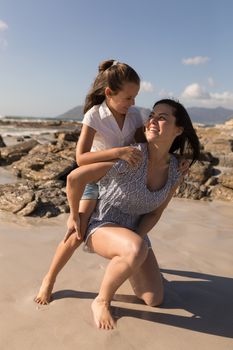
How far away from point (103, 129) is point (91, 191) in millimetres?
470

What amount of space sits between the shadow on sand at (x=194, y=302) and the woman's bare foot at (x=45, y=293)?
2.9 inches

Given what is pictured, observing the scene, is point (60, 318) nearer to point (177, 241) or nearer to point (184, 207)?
point (177, 241)

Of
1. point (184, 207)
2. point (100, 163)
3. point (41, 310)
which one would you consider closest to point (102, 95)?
point (100, 163)

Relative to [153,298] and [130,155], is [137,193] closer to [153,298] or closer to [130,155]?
[130,155]

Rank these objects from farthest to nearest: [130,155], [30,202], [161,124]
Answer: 1. [30,202]
2. [161,124]
3. [130,155]

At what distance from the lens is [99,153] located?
8.82 feet

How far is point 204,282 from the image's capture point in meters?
3.30

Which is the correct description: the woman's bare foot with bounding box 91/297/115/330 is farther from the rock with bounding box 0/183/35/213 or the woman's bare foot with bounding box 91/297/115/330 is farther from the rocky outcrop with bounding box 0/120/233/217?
the rock with bounding box 0/183/35/213

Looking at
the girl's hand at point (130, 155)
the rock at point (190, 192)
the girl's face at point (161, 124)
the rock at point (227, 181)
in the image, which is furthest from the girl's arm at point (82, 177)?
the rock at point (227, 181)

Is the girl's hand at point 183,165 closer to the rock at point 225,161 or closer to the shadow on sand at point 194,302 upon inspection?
the shadow on sand at point 194,302

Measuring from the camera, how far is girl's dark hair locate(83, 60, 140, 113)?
2.83 metres

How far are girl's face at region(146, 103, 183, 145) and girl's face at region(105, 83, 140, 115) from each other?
8.5 inches

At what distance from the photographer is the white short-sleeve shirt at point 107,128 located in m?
2.88

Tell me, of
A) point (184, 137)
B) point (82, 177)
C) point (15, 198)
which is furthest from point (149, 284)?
point (15, 198)
